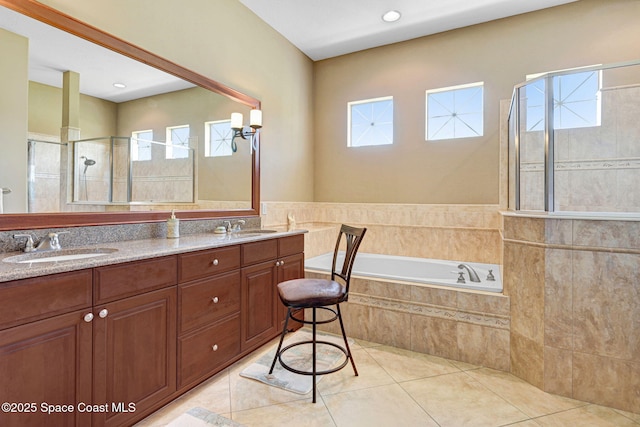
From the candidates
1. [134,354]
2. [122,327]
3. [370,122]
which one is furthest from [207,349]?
[370,122]

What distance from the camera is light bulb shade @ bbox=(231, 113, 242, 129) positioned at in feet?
9.23

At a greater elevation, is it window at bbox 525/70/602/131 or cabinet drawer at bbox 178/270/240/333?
window at bbox 525/70/602/131

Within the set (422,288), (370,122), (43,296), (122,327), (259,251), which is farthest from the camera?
(370,122)

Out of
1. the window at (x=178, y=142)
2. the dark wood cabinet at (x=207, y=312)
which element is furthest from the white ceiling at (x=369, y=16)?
the dark wood cabinet at (x=207, y=312)

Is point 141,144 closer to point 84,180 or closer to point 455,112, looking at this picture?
point 84,180

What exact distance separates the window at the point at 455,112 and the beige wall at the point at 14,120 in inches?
133

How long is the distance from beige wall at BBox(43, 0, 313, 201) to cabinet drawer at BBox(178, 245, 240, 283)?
48.7 inches

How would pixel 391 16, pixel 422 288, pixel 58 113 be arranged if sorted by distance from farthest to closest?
pixel 391 16 < pixel 422 288 < pixel 58 113

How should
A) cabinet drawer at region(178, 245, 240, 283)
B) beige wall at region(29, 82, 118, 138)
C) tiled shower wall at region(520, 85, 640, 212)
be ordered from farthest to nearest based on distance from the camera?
tiled shower wall at region(520, 85, 640, 212) < cabinet drawer at region(178, 245, 240, 283) < beige wall at region(29, 82, 118, 138)

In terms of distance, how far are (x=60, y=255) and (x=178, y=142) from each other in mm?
1114

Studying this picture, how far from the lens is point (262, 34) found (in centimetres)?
320

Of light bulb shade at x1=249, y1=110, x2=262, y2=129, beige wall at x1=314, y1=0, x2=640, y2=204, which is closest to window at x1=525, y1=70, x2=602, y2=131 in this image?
beige wall at x1=314, y1=0, x2=640, y2=204

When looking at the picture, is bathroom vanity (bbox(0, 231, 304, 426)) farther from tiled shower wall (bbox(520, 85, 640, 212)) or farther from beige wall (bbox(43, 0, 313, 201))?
tiled shower wall (bbox(520, 85, 640, 212))

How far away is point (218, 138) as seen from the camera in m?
2.71
